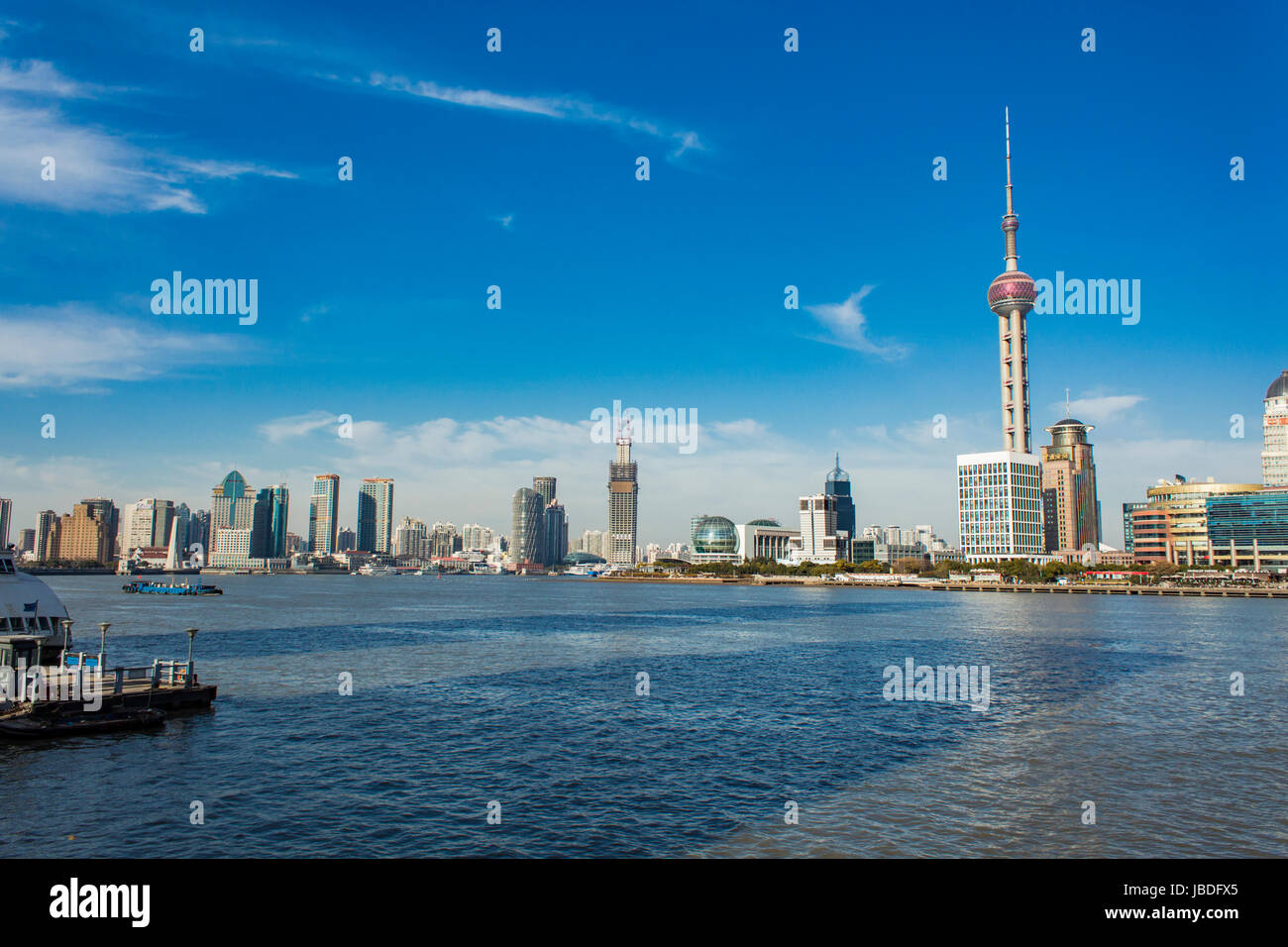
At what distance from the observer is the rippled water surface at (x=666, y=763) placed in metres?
25.7

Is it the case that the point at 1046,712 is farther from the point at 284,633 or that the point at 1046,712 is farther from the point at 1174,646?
the point at 284,633

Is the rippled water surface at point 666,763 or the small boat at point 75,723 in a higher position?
the small boat at point 75,723

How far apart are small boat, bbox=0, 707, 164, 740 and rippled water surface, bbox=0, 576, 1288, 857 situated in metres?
0.94

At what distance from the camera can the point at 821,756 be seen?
36.4 metres

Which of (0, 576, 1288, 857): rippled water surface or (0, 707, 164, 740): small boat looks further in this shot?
(0, 707, 164, 740): small boat

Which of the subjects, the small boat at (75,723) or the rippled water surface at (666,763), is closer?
the rippled water surface at (666,763)

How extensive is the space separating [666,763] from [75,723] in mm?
28230

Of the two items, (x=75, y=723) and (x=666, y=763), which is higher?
(x=75, y=723)

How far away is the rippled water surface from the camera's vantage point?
2566 centimetres

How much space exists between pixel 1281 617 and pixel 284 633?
151680mm

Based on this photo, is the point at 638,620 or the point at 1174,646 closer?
the point at 1174,646

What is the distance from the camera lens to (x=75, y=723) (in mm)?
38250

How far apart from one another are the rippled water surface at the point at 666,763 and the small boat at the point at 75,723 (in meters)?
0.94
